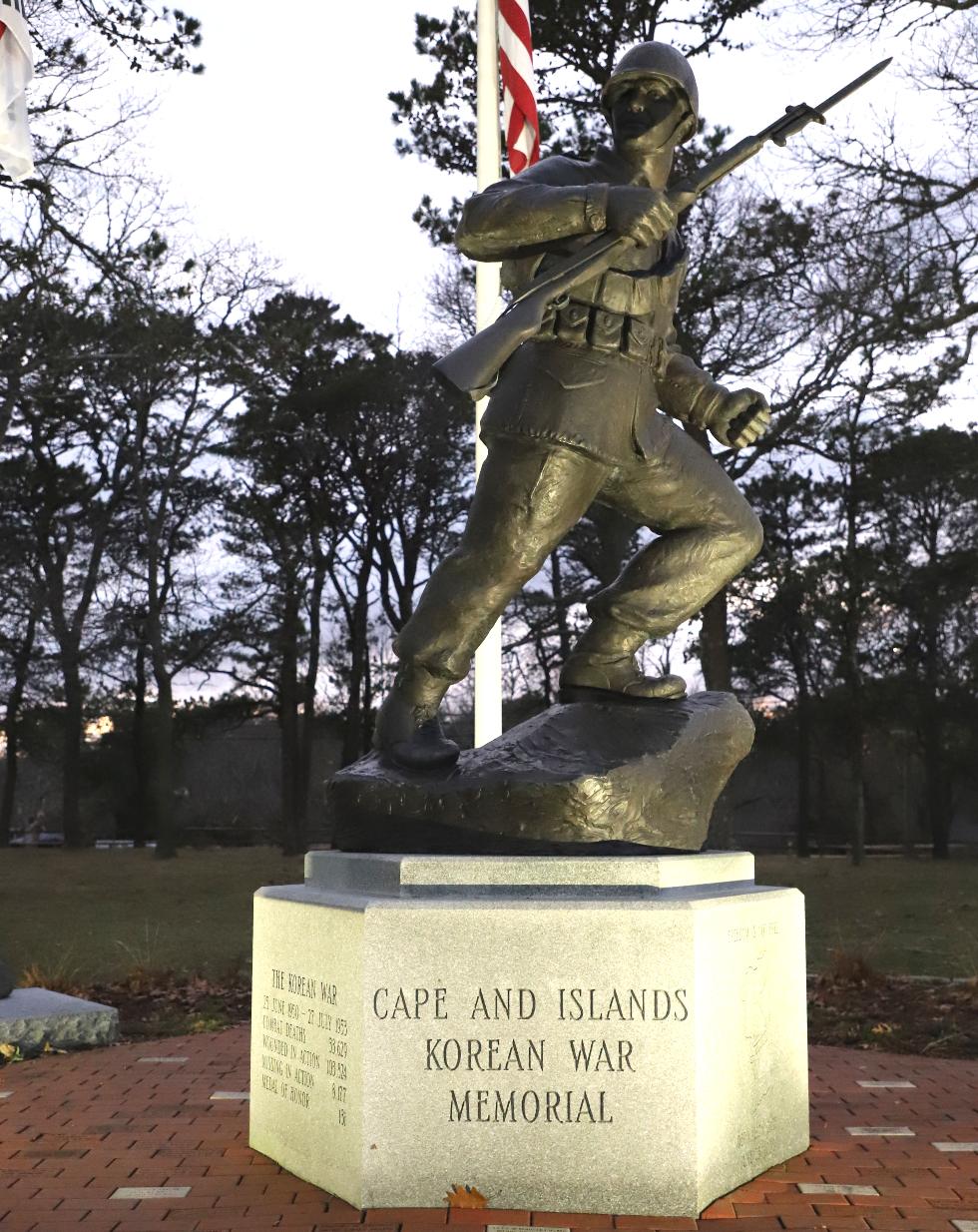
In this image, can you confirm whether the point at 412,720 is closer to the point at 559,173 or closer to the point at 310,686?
the point at 559,173

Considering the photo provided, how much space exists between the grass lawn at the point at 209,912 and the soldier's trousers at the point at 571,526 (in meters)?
5.21

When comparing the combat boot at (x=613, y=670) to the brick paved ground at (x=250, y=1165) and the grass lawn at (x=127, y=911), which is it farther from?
the grass lawn at (x=127, y=911)

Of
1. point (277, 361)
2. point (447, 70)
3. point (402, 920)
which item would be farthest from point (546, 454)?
point (277, 361)

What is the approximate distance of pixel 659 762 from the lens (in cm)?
436

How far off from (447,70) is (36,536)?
13946 mm

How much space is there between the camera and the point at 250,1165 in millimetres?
4332

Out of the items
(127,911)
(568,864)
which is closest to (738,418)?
(568,864)

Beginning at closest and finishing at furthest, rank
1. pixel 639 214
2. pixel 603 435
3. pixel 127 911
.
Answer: pixel 639 214 < pixel 603 435 < pixel 127 911

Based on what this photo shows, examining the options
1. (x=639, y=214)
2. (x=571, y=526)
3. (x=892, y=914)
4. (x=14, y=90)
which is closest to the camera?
(x=639, y=214)

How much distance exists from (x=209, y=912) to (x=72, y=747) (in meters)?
11.5

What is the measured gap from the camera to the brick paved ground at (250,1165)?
3.70 meters

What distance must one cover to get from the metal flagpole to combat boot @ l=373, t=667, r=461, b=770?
3.40 metres

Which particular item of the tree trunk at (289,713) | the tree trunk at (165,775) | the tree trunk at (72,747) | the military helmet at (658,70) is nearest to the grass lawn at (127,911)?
the tree trunk at (165,775)

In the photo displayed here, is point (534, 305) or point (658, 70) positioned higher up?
point (658, 70)
